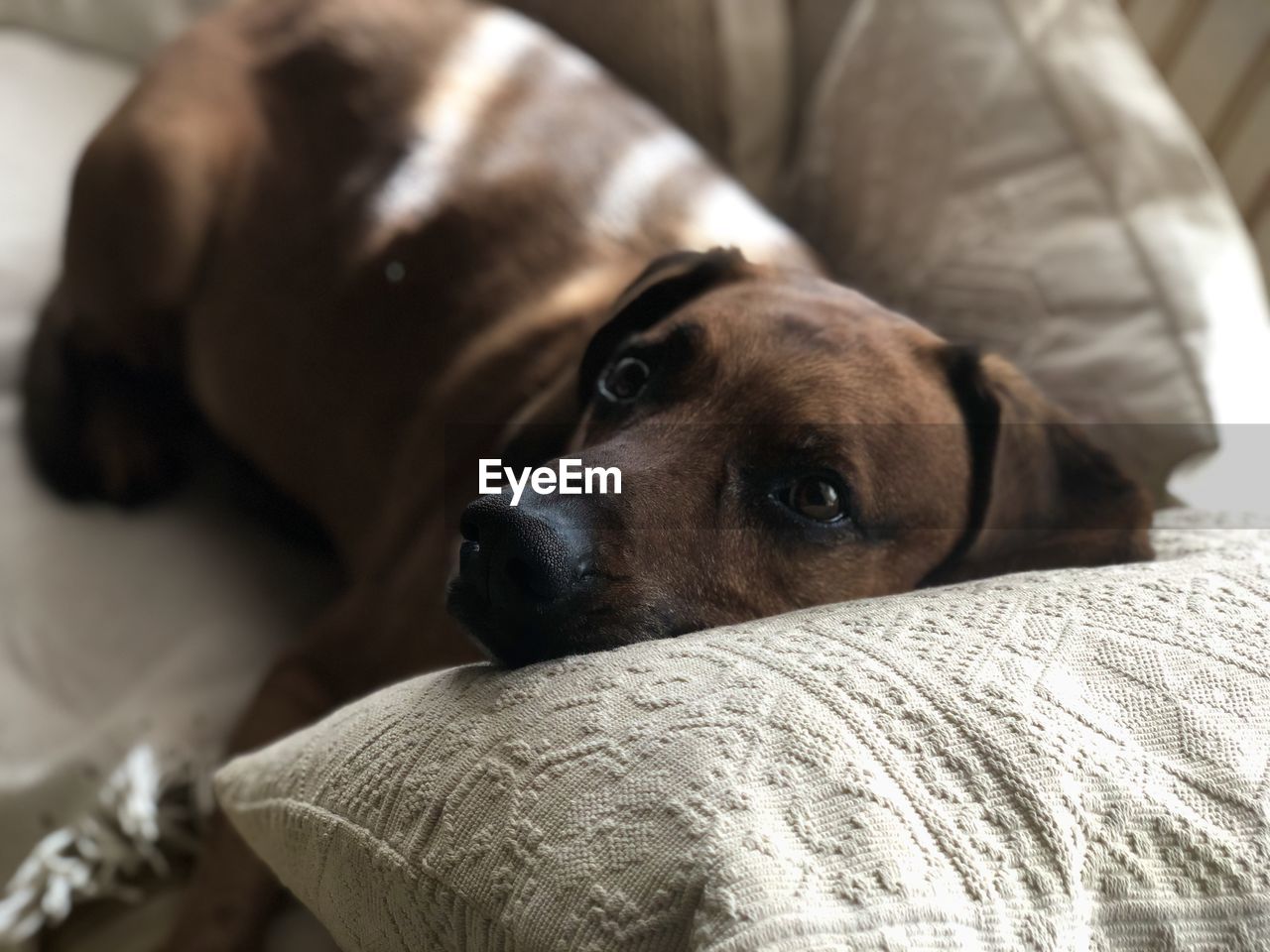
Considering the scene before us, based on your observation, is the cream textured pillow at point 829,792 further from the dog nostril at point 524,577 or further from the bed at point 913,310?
the bed at point 913,310

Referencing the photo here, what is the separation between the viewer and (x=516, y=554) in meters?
0.75

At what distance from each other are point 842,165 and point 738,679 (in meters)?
1.09

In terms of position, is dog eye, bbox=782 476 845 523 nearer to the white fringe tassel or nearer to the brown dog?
the brown dog

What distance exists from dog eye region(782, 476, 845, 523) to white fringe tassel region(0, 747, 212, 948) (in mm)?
819

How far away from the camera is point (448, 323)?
4.78 ft

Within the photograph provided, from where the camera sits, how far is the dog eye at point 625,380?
1029 millimetres

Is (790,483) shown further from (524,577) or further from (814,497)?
(524,577)

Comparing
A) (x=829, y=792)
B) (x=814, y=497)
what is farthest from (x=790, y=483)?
(x=829, y=792)

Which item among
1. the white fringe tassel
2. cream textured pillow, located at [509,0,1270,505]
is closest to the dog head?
cream textured pillow, located at [509,0,1270,505]

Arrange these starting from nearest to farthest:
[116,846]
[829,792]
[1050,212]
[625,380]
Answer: [829,792] → [625,380] → [116,846] → [1050,212]

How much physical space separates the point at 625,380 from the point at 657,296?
122mm

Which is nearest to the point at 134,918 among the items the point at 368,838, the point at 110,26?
the point at 368,838

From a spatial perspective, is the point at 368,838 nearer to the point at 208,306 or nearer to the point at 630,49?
the point at 208,306

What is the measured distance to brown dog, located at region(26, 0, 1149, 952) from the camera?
0.92m
